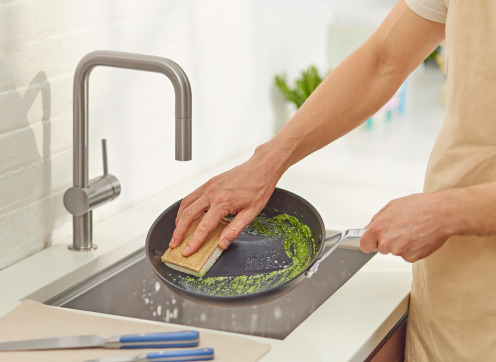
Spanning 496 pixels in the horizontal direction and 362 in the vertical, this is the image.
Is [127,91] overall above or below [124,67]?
below

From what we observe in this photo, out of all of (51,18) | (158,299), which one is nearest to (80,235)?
(158,299)

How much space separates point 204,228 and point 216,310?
0.37 metres

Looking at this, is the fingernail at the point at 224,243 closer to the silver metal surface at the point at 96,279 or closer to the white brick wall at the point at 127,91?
the silver metal surface at the point at 96,279

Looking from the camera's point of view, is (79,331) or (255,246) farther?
(255,246)

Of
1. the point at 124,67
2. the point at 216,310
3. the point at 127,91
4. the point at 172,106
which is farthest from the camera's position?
the point at 172,106

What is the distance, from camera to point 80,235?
1.19 m

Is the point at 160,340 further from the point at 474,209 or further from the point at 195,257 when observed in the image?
the point at 474,209

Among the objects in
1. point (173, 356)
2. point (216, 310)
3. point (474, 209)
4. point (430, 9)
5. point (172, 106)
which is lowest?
point (216, 310)

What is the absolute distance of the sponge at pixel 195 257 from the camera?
95 cm

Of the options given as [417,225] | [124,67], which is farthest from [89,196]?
[417,225]

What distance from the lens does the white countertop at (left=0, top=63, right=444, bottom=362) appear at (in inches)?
35.3

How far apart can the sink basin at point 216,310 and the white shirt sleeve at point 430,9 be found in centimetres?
52

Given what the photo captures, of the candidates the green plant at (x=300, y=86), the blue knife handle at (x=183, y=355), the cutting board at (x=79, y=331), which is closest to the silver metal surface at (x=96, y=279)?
the cutting board at (x=79, y=331)

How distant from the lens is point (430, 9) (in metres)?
0.94
